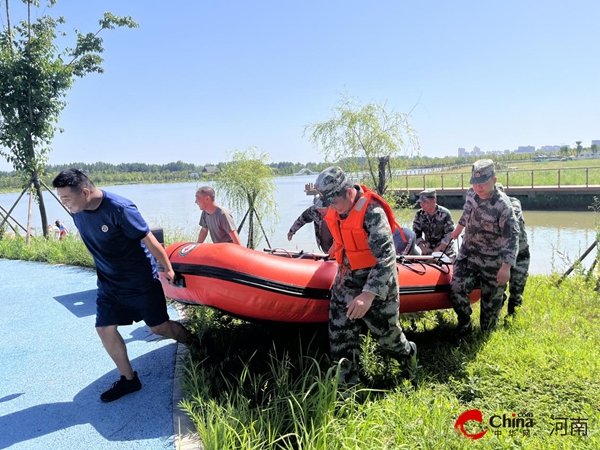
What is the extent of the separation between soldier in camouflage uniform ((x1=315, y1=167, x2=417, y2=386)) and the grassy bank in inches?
8.4

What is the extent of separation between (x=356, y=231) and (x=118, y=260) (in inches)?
56.7

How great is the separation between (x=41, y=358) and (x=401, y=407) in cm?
269

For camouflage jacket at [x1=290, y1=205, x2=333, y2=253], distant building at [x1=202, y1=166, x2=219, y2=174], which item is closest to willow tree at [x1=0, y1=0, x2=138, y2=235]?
distant building at [x1=202, y1=166, x2=219, y2=174]

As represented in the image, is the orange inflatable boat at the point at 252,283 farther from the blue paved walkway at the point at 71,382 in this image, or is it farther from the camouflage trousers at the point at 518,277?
the camouflage trousers at the point at 518,277

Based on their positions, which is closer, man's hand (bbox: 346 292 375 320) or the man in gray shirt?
man's hand (bbox: 346 292 375 320)

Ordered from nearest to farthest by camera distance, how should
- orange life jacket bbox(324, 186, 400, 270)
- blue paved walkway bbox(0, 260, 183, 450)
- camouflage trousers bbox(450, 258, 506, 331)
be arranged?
blue paved walkway bbox(0, 260, 183, 450) → orange life jacket bbox(324, 186, 400, 270) → camouflage trousers bbox(450, 258, 506, 331)

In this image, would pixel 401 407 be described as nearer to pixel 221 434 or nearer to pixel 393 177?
pixel 221 434

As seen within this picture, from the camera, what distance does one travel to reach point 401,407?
238 centimetres

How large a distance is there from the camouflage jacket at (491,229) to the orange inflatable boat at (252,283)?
0.66 metres

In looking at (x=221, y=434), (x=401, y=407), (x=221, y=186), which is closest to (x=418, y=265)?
(x=401, y=407)

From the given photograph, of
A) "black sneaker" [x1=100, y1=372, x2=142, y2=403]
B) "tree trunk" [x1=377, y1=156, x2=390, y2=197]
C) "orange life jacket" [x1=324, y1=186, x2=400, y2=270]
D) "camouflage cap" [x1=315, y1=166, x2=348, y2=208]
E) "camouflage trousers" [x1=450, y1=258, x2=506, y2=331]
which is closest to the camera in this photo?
"camouflage cap" [x1=315, y1=166, x2=348, y2=208]

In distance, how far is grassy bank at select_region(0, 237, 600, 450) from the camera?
2086 millimetres

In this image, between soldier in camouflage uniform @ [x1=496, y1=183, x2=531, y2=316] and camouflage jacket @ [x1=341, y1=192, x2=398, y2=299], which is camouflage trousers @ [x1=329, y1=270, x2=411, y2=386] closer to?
camouflage jacket @ [x1=341, y1=192, x2=398, y2=299]

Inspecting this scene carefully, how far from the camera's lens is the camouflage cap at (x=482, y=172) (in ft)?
10.4
